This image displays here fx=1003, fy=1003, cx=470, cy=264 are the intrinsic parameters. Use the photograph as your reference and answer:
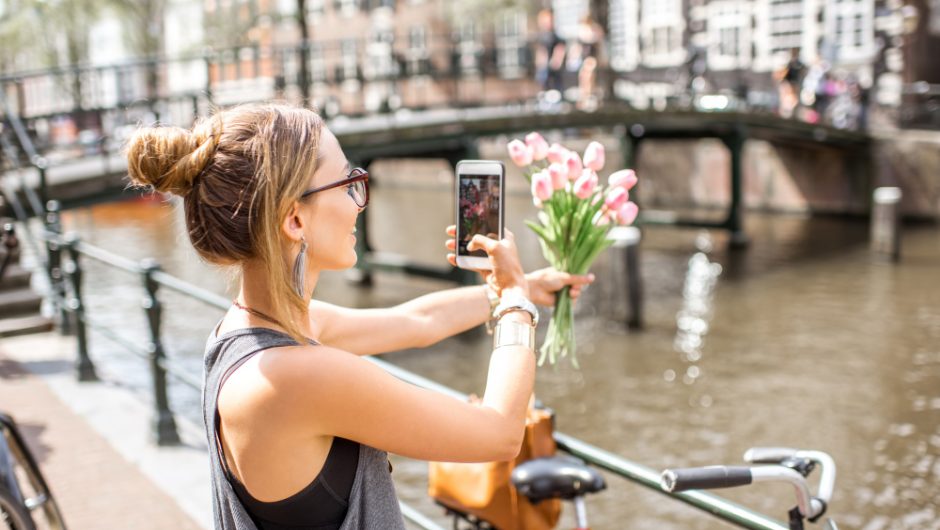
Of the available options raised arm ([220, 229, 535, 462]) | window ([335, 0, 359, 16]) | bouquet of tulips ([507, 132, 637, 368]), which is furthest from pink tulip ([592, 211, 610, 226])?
window ([335, 0, 359, 16])

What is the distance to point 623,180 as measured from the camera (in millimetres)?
2322

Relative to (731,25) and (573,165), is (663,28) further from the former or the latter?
(573,165)

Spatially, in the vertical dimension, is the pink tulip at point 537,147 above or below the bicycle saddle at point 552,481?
above

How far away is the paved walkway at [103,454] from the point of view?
165 inches

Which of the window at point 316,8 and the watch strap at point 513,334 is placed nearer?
the watch strap at point 513,334

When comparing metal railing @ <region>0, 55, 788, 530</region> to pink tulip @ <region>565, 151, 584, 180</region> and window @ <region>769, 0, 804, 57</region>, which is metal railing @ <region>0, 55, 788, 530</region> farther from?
window @ <region>769, 0, 804, 57</region>

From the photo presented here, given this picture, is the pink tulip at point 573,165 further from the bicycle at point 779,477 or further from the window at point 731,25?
the window at point 731,25

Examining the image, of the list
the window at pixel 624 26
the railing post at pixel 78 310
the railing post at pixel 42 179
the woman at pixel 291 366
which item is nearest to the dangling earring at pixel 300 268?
the woman at pixel 291 366

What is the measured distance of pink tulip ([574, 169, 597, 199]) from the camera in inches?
91.5

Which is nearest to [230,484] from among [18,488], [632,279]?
[18,488]

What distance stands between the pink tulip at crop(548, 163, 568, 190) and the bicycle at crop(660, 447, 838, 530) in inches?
27.9

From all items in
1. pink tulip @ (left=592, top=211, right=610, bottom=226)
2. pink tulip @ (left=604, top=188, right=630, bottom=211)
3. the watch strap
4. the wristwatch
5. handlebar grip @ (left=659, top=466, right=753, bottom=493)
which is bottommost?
handlebar grip @ (left=659, top=466, right=753, bottom=493)

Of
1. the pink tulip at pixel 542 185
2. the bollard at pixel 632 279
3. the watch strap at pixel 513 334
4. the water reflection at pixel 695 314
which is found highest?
the pink tulip at pixel 542 185

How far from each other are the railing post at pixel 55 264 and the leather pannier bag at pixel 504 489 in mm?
4948
